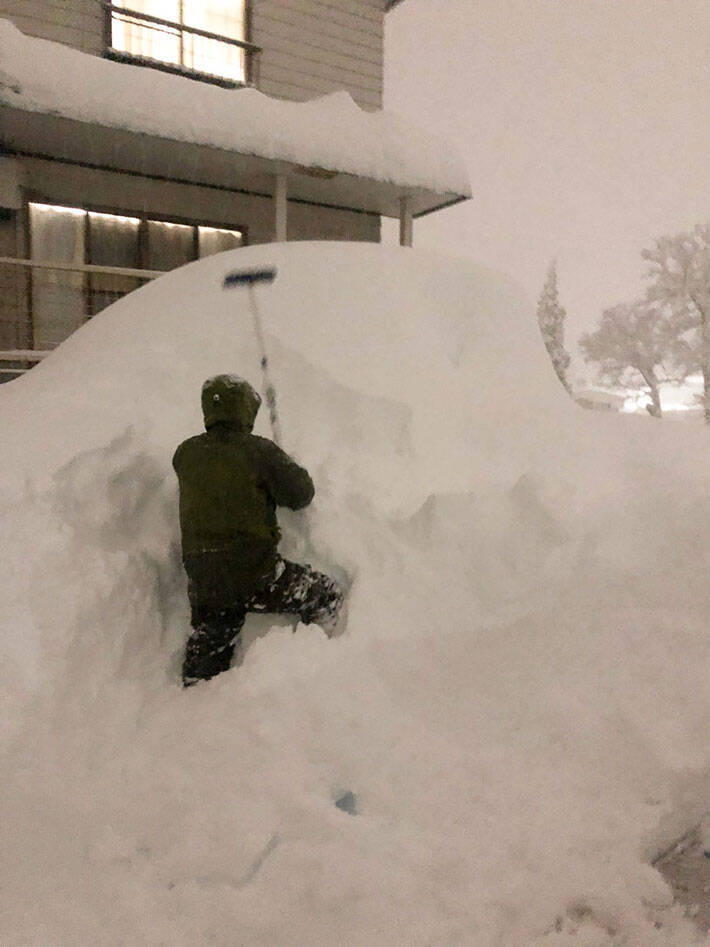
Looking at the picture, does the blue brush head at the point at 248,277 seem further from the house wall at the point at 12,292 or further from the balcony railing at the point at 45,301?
the house wall at the point at 12,292

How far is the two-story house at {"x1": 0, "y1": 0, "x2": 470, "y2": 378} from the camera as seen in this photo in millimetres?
7352

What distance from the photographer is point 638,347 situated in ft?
100

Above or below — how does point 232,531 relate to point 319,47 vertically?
below

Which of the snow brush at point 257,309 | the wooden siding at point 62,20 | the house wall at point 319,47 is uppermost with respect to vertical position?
the house wall at point 319,47

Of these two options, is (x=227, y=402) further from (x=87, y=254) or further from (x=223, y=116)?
(x=87, y=254)

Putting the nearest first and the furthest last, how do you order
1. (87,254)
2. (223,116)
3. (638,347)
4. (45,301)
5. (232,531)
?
(232,531) < (223,116) < (45,301) < (87,254) < (638,347)

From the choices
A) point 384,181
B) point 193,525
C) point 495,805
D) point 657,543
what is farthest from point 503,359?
point 384,181

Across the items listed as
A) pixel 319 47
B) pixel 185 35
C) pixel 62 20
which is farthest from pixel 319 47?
pixel 62 20

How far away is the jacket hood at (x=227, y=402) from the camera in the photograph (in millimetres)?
3086

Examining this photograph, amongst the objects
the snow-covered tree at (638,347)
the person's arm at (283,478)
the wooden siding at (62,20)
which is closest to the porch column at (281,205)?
the wooden siding at (62,20)

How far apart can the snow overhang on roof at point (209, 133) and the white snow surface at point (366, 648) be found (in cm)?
388

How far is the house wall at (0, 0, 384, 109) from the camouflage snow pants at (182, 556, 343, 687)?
29.7 ft

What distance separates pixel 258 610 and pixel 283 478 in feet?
2.09

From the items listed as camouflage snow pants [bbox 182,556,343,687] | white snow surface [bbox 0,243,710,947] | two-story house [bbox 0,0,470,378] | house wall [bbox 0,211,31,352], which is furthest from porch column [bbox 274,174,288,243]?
camouflage snow pants [bbox 182,556,343,687]
